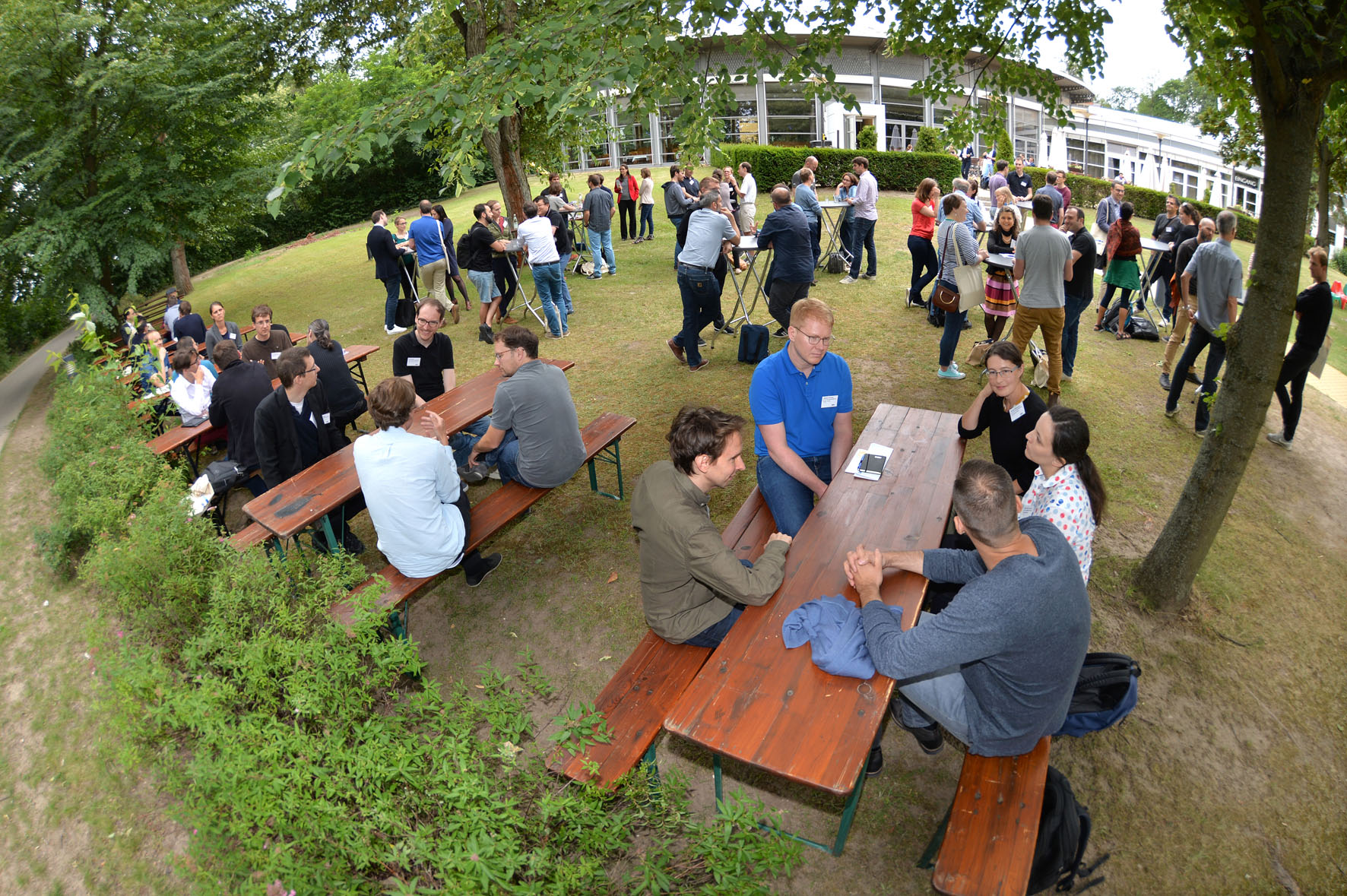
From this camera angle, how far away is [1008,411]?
169 inches

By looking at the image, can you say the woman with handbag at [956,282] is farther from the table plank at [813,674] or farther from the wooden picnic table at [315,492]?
the wooden picnic table at [315,492]

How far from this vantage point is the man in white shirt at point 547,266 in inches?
363

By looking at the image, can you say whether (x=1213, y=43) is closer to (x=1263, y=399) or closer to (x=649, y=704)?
(x=1263, y=399)

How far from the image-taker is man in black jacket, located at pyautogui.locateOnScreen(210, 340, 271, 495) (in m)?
5.63

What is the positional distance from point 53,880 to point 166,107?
1193 cm

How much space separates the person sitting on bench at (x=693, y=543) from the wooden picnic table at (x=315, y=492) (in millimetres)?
1828

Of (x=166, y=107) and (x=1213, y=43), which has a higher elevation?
(x=166, y=107)

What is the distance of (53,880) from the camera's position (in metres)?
3.51

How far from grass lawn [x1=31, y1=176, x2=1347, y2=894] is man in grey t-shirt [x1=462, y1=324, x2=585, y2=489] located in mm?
722

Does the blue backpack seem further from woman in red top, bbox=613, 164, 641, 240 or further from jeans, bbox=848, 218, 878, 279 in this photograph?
woman in red top, bbox=613, 164, 641, 240

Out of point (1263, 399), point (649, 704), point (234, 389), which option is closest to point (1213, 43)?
point (1263, 399)

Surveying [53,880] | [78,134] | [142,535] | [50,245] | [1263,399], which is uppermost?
[78,134]

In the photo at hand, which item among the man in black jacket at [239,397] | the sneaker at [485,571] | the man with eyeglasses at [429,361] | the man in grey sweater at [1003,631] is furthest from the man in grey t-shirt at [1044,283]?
the man in black jacket at [239,397]

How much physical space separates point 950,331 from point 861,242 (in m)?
4.14
